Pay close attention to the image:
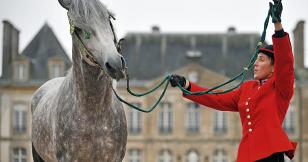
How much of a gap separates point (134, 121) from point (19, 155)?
6.68 m

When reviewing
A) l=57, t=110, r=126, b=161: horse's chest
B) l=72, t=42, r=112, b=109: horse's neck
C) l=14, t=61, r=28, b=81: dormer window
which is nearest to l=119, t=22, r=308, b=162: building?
l=14, t=61, r=28, b=81: dormer window

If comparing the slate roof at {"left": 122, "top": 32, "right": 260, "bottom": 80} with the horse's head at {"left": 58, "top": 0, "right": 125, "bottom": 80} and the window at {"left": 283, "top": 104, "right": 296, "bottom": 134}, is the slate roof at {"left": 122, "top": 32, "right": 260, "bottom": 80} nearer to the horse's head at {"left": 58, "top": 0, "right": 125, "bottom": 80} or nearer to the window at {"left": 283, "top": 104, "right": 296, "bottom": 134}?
the window at {"left": 283, "top": 104, "right": 296, "bottom": 134}

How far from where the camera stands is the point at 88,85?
3.78 meters

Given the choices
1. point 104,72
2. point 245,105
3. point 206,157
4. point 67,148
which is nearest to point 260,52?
point 245,105

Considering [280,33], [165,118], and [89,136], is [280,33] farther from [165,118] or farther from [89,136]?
[165,118]

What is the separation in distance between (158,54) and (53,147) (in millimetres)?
31472

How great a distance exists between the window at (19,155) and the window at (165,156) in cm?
751

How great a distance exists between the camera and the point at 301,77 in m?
33.8

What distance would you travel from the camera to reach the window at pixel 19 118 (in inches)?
1328

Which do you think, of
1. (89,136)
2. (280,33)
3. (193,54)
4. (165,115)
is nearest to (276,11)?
(280,33)

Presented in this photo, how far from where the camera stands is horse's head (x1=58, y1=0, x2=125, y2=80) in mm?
3502

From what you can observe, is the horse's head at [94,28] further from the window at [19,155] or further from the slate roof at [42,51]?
the slate roof at [42,51]

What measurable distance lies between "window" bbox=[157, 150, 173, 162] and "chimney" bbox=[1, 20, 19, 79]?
973cm

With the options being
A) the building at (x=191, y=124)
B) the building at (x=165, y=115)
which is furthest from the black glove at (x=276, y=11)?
the building at (x=191, y=124)
